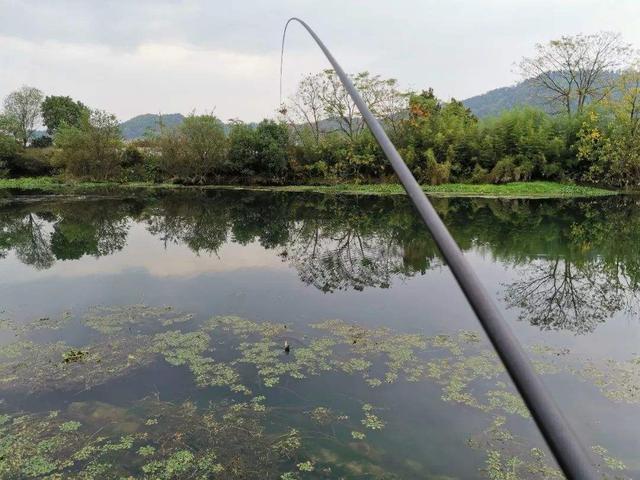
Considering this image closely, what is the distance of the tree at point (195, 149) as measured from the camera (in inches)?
1278

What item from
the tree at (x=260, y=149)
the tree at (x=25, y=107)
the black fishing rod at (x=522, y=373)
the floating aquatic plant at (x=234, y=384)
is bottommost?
the floating aquatic plant at (x=234, y=384)

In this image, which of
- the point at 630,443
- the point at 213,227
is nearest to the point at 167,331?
the point at 630,443

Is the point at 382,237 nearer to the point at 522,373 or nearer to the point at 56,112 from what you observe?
the point at 522,373

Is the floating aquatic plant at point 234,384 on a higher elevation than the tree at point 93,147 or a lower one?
lower

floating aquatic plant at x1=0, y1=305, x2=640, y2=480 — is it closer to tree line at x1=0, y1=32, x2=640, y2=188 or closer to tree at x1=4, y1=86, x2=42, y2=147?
tree line at x1=0, y1=32, x2=640, y2=188

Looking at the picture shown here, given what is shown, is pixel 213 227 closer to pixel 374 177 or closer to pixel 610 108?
pixel 374 177

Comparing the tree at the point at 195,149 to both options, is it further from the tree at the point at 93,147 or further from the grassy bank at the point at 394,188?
the tree at the point at 93,147

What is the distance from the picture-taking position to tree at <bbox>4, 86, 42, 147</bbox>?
4731 cm

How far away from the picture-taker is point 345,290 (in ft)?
31.0

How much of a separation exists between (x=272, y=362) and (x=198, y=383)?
103 cm

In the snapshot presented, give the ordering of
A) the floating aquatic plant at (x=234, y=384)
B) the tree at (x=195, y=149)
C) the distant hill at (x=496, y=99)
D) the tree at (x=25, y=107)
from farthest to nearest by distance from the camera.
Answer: the distant hill at (x=496, y=99)
the tree at (x=25, y=107)
the tree at (x=195, y=149)
the floating aquatic plant at (x=234, y=384)

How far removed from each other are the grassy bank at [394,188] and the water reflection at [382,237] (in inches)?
97.0

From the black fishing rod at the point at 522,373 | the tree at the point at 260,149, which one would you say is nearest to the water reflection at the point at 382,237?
the black fishing rod at the point at 522,373

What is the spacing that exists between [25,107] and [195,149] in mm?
28512
